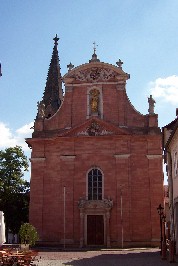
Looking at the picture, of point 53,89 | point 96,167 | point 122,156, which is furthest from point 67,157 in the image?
point 53,89

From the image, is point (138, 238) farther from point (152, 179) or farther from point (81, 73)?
point (81, 73)

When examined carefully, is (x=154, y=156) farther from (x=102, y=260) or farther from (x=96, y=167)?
(x=102, y=260)

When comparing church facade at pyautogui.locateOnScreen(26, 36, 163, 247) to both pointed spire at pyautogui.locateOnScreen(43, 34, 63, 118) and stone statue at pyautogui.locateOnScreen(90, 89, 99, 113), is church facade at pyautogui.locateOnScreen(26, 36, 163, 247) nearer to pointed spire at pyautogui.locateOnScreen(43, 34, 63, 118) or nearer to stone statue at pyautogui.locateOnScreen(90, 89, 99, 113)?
stone statue at pyautogui.locateOnScreen(90, 89, 99, 113)

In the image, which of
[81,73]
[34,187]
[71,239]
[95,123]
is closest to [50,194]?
[34,187]

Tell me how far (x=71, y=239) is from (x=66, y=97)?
1171 cm

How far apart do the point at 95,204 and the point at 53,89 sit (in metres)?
16.7

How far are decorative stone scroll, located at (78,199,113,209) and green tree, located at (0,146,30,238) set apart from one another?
45.4 ft

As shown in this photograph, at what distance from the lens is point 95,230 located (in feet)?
99.0

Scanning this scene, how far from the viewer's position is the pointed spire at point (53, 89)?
135 feet

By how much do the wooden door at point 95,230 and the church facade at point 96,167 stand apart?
0.07 meters

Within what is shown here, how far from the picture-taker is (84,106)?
1302 inches

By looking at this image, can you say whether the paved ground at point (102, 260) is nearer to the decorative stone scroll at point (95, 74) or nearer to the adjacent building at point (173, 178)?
Result: the adjacent building at point (173, 178)

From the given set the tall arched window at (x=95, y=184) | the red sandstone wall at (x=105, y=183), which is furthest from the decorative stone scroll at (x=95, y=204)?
the tall arched window at (x=95, y=184)

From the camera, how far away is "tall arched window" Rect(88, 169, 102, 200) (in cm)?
3088
